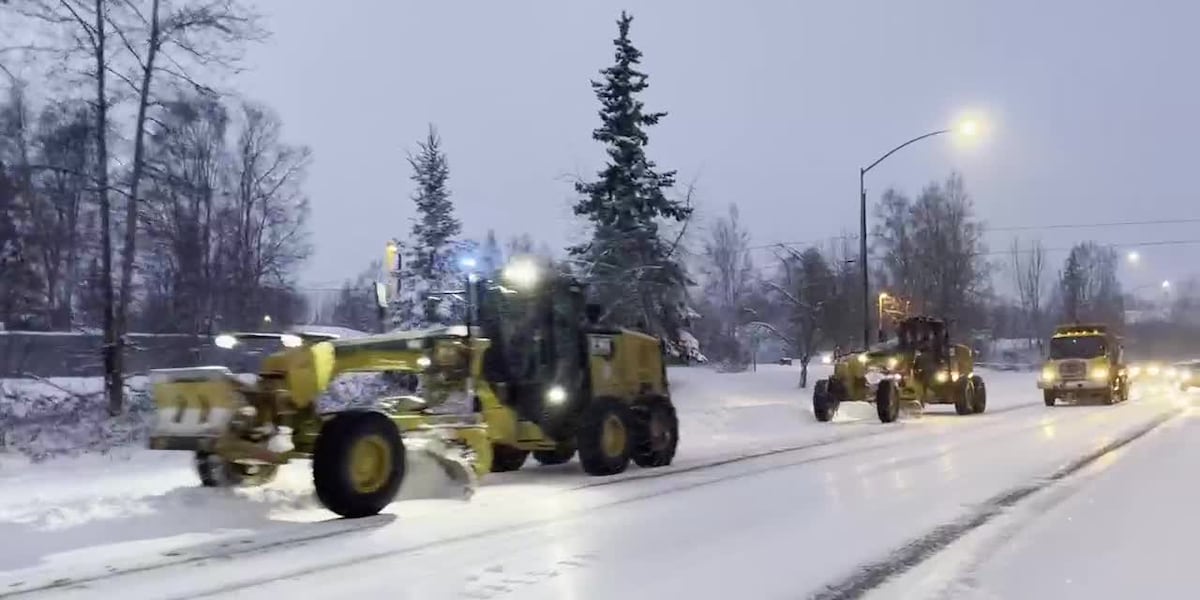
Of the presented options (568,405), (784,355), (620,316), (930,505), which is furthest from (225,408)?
(784,355)

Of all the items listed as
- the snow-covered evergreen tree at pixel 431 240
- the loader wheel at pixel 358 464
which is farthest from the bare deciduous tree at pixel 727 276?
the loader wheel at pixel 358 464

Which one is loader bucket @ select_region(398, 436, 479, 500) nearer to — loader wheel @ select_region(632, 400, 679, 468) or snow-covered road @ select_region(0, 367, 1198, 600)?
snow-covered road @ select_region(0, 367, 1198, 600)

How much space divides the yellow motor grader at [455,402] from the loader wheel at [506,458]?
1.0 inches

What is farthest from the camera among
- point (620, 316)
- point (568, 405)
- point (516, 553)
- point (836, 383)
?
point (620, 316)

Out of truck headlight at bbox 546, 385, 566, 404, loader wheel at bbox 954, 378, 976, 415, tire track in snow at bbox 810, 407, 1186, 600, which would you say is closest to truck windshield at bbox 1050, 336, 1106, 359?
loader wheel at bbox 954, 378, 976, 415

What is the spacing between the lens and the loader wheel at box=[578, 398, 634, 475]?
15.3m

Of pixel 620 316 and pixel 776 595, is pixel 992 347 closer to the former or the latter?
pixel 620 316

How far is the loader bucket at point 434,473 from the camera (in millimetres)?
12547

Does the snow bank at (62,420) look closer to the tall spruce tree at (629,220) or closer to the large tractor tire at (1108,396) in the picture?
the tall spruce tree at (629,220)

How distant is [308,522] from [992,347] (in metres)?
84.0

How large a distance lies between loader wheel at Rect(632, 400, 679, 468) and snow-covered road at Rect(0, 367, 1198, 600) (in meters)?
0.31

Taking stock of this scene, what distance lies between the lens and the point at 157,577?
26.8ft

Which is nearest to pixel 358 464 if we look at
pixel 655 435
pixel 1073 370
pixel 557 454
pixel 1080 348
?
pixel 557 454

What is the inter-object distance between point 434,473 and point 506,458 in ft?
10.6
